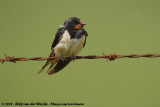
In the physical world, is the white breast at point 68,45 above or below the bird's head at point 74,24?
below

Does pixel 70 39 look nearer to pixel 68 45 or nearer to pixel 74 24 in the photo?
A: pixel 68 45

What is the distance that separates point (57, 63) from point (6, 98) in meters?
2.07

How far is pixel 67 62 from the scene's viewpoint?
458cm

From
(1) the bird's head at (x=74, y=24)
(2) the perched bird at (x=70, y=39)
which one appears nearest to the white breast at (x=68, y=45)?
(2) the perched bird at (x=70, y=39)

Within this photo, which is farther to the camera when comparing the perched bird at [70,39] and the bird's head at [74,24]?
the bird's head at [74,24]

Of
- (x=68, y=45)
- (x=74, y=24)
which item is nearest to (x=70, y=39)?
(x=68, y=45)

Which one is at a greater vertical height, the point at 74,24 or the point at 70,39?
the point at 74,24

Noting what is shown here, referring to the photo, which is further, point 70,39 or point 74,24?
point 74,24

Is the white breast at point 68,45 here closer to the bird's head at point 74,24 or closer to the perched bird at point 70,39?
the perched bird at point 70,39

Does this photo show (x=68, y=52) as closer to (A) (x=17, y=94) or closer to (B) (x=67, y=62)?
(B) (x=67, y=62)

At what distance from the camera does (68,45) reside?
409cm

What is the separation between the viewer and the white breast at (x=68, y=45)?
13.4 feet

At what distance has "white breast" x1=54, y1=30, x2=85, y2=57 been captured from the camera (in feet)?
13.4

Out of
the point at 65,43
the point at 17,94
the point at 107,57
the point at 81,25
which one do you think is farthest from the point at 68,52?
the point at 17,94
